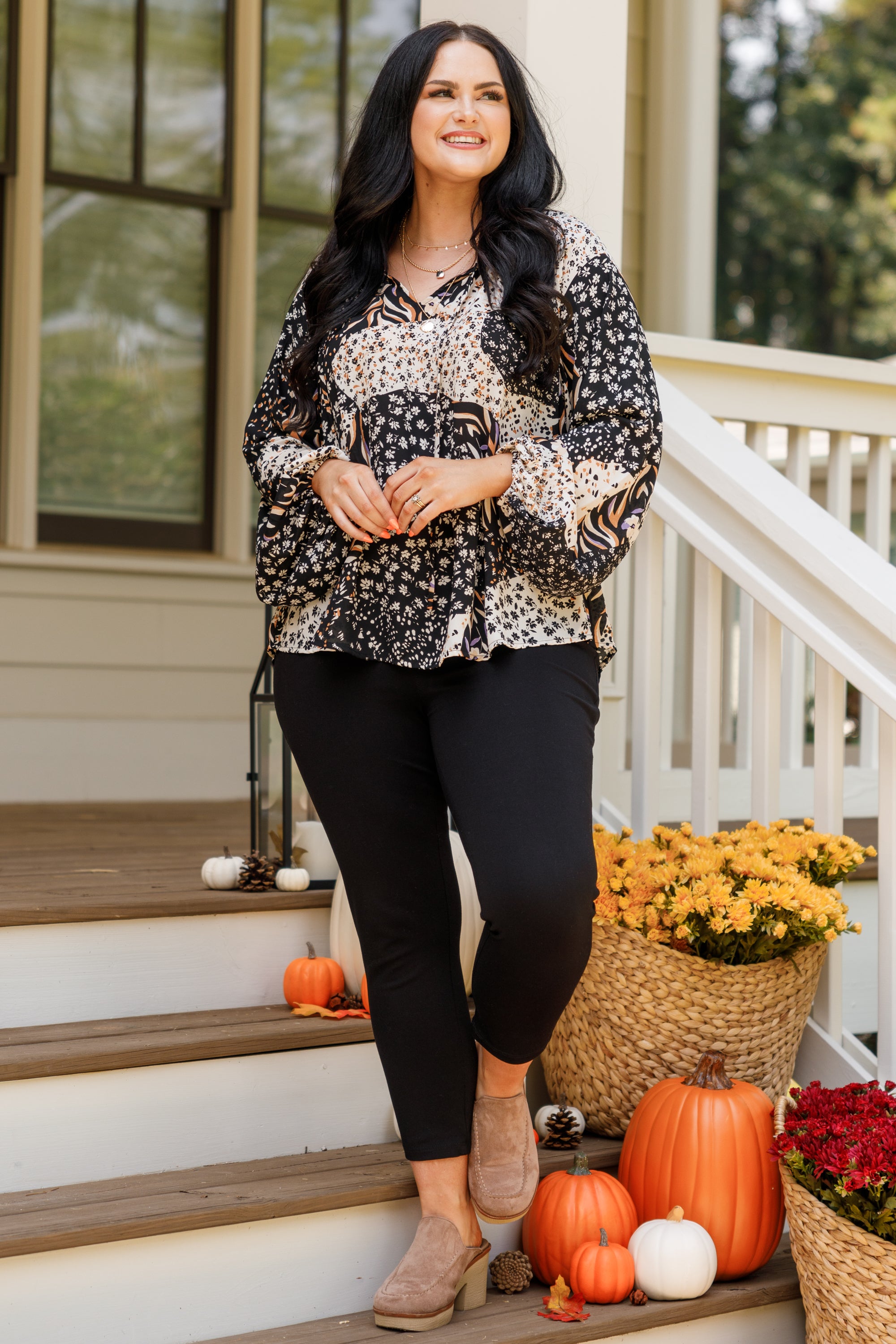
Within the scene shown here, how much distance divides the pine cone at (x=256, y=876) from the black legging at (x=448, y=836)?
0.58 meters

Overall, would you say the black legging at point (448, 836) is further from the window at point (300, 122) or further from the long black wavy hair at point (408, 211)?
the window at point (300, 122)

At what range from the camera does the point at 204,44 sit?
389 centimetres

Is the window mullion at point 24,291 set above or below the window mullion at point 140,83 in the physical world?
below

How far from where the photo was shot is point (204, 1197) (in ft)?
5.38

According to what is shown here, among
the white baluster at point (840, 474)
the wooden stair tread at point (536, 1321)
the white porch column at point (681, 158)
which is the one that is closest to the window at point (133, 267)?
the white porch column at point (681, 158)

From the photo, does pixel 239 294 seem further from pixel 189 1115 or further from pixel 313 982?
pixel 189 1115

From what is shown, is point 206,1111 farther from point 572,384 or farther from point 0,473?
point 0,473

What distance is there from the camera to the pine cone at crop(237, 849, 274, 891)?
2143 millimetres

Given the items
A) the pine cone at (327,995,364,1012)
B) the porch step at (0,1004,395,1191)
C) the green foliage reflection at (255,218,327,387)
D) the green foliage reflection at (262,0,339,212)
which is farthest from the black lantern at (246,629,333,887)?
the green foliage reflection at (262,0,339,212)

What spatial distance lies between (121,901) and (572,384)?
997 millimetres

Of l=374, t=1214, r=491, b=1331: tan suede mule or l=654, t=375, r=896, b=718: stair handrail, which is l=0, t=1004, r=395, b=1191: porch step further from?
l=654, t=375, r=896, b=718: stair handrail

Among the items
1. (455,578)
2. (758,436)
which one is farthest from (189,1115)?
(758,436)

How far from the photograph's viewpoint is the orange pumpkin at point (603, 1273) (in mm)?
1663

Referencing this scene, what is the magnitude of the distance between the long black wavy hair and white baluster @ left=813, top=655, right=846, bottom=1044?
69 cm
